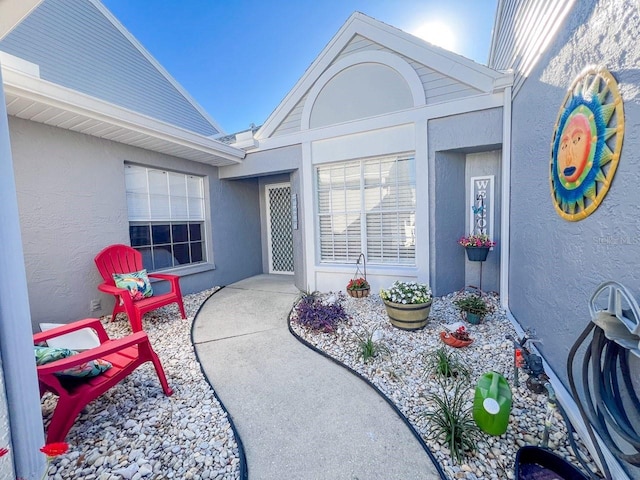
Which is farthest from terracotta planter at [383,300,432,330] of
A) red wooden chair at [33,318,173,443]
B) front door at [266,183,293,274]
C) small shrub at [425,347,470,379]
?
front door at [266,183,293,274]

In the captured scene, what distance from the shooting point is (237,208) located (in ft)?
20.9

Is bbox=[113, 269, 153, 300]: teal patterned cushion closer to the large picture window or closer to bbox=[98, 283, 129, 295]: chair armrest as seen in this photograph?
bbox=[98, 283, 129, 295]: chair armrest

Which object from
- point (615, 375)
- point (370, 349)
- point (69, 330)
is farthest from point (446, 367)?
point (69, 330)

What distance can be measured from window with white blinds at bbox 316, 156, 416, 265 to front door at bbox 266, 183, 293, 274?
5.85ft

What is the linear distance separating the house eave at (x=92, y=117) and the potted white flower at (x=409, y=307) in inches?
162

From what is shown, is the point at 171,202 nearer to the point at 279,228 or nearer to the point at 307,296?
the point at 279,228

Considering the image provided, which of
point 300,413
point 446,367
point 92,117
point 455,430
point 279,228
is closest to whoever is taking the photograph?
point 455,430

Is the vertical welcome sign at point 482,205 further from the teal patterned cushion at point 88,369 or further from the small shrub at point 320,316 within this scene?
the teal patterned cushion at point 88,369

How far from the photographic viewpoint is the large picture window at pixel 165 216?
15.0 feet

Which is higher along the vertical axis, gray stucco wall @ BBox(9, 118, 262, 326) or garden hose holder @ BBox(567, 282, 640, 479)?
gray stucco wall @ BBox(9, 118, 262, 326)

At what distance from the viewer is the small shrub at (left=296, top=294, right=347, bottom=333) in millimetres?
3457

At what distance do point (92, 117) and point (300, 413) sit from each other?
165 inches

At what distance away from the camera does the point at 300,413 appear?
2.07 metres

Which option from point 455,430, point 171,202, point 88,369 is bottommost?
point 455,430
